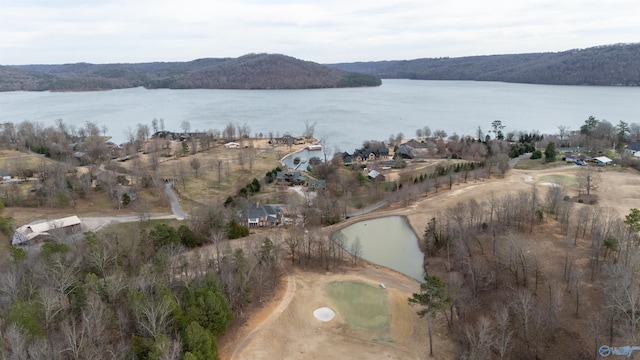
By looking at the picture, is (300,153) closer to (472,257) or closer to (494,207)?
(494,207)

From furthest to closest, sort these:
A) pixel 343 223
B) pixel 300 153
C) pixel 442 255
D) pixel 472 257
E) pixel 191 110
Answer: pixel 191 110 < pixel 300 153 < pixel 343 223 < pixel 442 255 < pixel 472 257

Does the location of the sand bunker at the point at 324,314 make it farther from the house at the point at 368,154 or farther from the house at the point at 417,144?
the house at the point at 417,144

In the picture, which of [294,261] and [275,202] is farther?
[275,202]

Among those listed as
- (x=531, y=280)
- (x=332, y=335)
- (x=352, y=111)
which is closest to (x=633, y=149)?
(x=531, y=280)

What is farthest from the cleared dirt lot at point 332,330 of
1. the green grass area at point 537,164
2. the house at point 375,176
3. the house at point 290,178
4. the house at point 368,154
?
the house at point 368,154

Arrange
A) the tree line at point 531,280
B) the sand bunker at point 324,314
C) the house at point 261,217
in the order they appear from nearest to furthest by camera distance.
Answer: the tree line at point 531,280 < the sand bunker at point 324,314 < the house at point 261,217

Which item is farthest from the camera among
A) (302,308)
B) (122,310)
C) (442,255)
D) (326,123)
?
(326,123)

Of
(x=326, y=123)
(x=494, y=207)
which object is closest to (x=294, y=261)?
(x=494, y=207)

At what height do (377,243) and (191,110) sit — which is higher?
(191,110)
